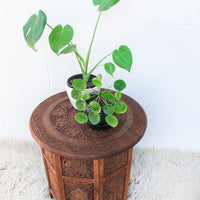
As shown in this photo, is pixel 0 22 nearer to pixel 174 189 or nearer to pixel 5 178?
pixel 5 178

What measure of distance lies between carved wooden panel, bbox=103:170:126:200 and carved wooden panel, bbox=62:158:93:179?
0.39ft

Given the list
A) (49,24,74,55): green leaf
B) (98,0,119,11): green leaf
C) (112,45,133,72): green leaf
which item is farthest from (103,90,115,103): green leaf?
(98,0,119,11): green leaf

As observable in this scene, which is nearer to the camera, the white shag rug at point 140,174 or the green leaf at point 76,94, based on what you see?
the green leaf at point 76,94

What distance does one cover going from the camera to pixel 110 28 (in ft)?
3.57

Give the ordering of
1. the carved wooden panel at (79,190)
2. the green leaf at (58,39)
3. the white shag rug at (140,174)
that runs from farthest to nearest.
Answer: the white shag rug at (140,174)
the carved wooden panel at (79,190)
the green leaf at (58,39)

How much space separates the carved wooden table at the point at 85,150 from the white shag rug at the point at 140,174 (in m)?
0.28

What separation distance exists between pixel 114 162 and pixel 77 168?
0.16 m

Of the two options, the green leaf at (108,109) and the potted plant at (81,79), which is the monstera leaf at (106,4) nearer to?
the potted plant at (81,79)

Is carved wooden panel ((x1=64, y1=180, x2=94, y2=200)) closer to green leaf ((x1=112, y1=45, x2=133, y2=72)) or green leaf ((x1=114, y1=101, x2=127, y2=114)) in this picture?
green leaf ((x1=114, y1=101, x2=127, y2=114))

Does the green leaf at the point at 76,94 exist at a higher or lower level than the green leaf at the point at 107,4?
lower

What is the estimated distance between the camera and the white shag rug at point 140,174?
3.88 ft

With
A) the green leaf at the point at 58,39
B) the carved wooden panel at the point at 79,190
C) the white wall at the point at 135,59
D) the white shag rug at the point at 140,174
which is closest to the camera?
the green leaf at the point at 58,39

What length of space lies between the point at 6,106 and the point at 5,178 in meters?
0.45

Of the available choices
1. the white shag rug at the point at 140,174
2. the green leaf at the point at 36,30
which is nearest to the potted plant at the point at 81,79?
the green leaf at the point at 36,30
